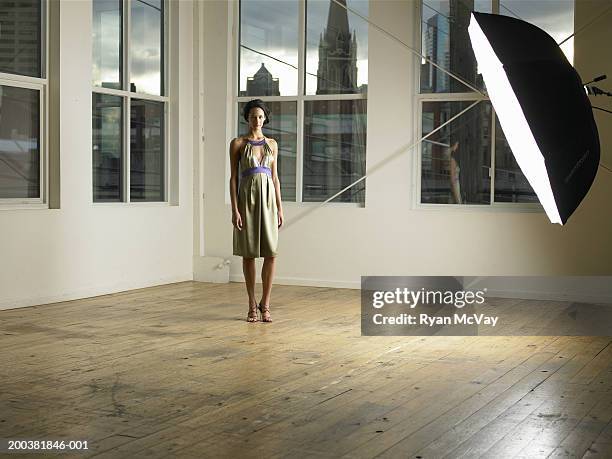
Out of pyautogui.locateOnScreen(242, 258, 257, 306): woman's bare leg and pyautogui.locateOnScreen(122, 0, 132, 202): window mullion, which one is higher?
pyautogui.locateOnScreen(122, 0, 132, 202): window mullion

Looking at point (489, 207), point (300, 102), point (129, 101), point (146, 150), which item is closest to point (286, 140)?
point (300, 102)

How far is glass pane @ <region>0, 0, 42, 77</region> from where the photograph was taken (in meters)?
6.26

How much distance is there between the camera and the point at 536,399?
3.75 metres

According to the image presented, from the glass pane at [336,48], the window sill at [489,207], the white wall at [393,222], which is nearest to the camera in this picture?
the white wall at [393,222]

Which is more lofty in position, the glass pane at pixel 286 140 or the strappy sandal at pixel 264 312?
the glass pane at pixel 286 140

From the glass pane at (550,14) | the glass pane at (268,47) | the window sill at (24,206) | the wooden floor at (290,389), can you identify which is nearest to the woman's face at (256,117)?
the wooden floor at (290,389)

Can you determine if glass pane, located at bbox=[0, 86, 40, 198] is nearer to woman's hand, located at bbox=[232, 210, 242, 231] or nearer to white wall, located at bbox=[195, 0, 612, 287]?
woman's hand, located at bbox=[232, 210, 242, 231]

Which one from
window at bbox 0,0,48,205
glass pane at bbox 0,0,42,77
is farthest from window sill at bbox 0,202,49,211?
glass pane at bbox 0,0,42,77

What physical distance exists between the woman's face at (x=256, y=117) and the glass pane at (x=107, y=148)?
1993mm

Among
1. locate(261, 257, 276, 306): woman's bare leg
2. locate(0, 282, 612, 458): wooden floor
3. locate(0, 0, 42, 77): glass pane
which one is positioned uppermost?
locate(0, 0, 42, 77): glass pane

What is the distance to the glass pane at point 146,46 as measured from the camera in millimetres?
7637

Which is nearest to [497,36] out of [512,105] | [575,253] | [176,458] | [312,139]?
[512,105]

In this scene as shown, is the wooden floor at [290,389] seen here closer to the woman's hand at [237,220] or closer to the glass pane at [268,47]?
the woman's hand at [237,220]

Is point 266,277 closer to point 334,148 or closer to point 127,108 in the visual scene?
point 334,148
